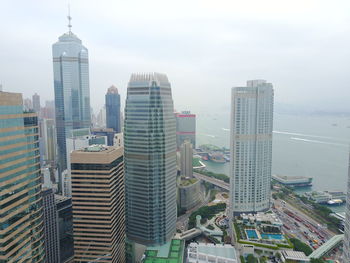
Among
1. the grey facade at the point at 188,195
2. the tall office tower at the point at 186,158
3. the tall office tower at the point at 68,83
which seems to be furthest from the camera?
the tall office tower at the point at 68,83

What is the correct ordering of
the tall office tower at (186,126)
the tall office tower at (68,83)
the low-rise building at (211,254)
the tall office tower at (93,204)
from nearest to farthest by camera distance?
the tall office tower at (93,204) → the low-rise building at (211,254) → the tall office tower at (68,83) → the tall office tower at (186,126)

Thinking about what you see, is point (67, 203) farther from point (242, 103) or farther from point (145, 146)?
point (242, 103)

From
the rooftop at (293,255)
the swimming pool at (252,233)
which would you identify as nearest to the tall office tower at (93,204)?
the swimming pool at (252,233)

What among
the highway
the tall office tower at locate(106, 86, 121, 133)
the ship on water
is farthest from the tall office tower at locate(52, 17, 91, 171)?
the ship on water

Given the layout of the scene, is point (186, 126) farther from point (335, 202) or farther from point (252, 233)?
point (252, 233)

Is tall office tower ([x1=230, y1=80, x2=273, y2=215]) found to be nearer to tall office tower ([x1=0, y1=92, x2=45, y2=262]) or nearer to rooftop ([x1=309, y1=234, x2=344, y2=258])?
rooftop ([x1=309, y1=234, x2=344, y2=258])

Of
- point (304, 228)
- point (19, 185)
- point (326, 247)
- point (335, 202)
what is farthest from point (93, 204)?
point (335, 202)

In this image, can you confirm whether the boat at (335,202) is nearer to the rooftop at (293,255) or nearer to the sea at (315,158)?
the sea at (315,158)

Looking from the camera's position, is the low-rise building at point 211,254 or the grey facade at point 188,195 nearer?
the low-rise building at point 211,254
